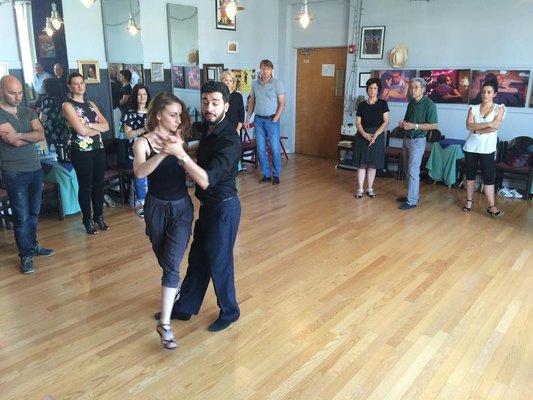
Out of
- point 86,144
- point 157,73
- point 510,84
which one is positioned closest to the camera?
point 86,144

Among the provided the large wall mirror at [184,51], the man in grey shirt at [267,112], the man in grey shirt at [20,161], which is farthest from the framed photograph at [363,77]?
the man in grey shirt at [20,161]

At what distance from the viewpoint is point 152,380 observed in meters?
2.42

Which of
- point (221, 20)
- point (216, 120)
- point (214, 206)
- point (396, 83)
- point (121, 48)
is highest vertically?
point (221, 20)

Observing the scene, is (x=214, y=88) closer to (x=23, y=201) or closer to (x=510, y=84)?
(x=23, y=201)

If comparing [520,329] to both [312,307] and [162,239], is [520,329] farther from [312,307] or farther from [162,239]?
[162,239]

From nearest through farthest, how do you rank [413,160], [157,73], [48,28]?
[48,28] → [413,160] → [157,73]

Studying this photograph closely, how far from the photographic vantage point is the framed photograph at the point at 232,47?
295 inches

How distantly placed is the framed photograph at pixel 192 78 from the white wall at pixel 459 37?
283 cm

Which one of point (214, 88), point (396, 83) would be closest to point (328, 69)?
point (396, 83)

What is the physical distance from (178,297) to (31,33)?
3.71 meters

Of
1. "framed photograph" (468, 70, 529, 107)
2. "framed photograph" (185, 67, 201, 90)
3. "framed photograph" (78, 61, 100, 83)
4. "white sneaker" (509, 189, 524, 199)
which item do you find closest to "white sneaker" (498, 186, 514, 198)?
"white sneaker" (509, 189, 524, 199)

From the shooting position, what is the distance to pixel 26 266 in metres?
3.67

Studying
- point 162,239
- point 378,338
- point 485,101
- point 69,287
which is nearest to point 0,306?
point 69,287

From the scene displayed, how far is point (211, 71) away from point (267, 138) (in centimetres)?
155
